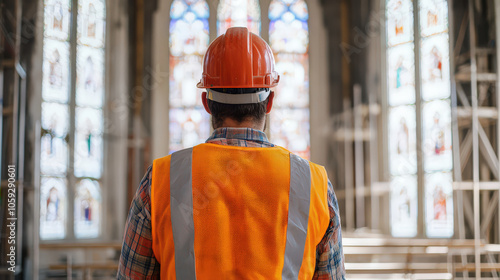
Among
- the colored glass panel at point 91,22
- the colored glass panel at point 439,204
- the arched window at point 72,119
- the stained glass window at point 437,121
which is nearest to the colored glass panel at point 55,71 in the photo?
the arched window at point 72,119

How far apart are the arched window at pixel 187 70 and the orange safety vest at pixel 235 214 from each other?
33.9 feet

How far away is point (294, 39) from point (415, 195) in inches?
165

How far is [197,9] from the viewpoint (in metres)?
12.2

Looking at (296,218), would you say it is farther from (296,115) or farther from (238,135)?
(296,115)

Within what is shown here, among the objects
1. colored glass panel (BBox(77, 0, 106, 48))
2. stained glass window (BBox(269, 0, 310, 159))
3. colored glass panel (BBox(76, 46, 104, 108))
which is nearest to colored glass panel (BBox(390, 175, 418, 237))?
stained glass window (BBox(269, 0, 310, 159))

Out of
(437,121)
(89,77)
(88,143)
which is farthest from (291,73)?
(88,143)

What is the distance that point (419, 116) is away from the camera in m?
9.66

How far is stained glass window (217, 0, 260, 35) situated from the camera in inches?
484

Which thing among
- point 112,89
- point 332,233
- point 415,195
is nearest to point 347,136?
point 415,195

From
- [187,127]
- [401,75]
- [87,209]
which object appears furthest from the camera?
[187,127]

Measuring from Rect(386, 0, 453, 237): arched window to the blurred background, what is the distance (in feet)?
0.08

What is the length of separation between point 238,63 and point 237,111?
106mm

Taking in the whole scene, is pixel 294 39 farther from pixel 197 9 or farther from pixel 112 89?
pixel 112 89

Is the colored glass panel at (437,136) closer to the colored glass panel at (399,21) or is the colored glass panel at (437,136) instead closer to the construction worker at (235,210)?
the colored glass panel at (399,21)
